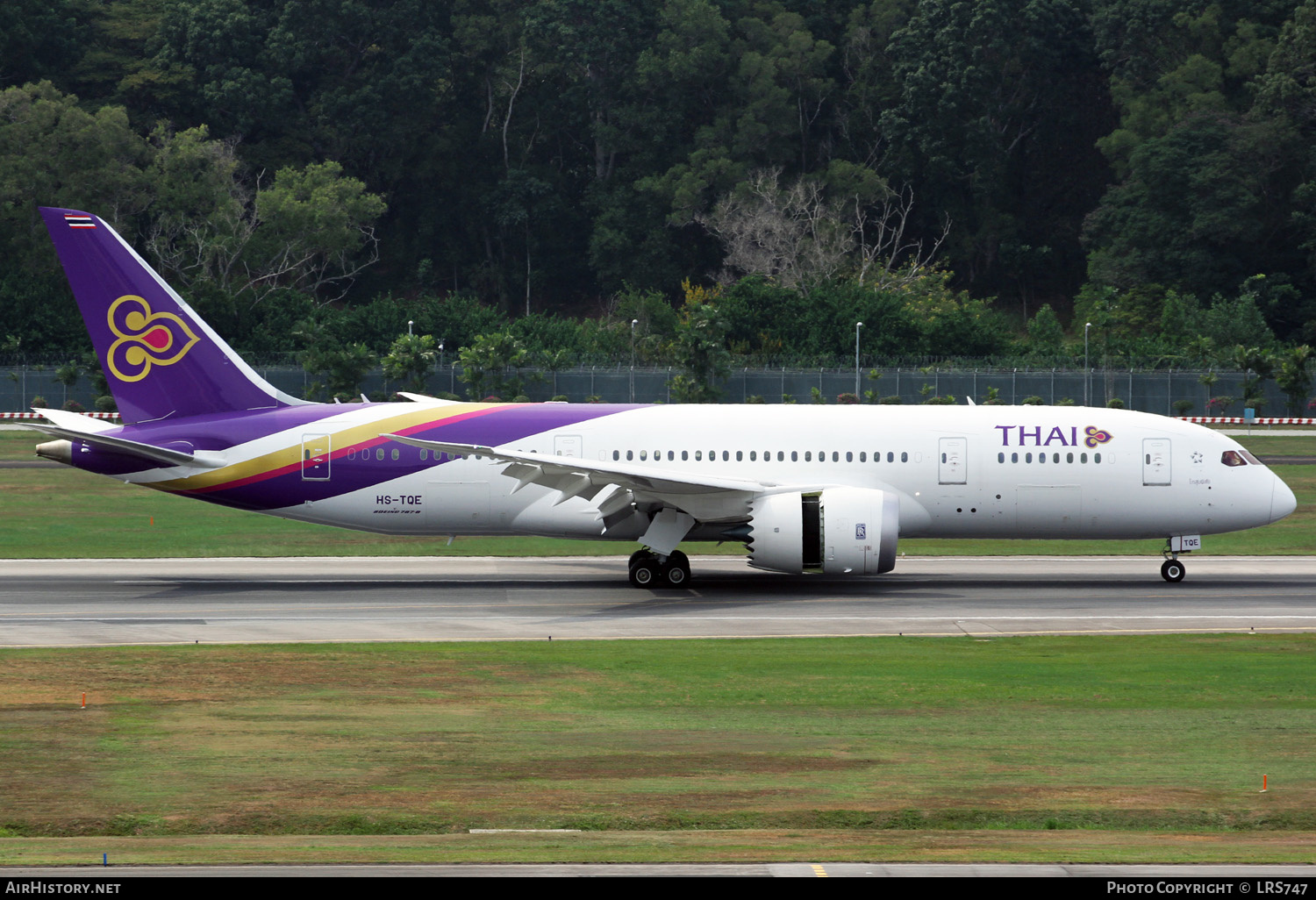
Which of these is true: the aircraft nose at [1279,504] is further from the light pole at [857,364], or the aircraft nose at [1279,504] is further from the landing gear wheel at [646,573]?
the light pole at [857,364]

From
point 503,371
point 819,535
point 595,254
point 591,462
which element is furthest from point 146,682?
point 595,254

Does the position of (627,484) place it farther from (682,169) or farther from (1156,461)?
(682,169)

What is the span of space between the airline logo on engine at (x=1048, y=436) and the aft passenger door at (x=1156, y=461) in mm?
865

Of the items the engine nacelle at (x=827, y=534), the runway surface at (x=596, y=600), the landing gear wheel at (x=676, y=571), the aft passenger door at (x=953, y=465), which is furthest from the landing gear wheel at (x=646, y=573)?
the aft passenger door at (x=953, y=465)

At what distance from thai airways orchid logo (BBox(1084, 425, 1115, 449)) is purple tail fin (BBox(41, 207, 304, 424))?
62.6 feet

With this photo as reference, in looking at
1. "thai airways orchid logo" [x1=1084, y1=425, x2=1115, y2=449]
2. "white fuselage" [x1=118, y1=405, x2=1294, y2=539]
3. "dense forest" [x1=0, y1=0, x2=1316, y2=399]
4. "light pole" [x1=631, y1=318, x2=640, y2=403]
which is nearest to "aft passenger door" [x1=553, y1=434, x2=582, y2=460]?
"white fuselage" [x1=118, y1=405, x2=1294, y2=539]

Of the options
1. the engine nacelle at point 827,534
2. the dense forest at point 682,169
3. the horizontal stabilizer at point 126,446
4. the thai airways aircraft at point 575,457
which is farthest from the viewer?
the dense forest at point 682,169

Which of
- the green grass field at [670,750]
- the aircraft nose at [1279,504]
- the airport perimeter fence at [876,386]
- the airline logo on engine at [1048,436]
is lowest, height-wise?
the green grass field at [670,750]

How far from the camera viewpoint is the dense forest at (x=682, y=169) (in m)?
112

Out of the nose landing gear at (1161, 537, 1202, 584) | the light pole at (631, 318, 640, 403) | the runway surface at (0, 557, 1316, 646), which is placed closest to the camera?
the runway surface at (0, 557, 1316, 646)

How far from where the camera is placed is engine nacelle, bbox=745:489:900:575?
99.9 feet

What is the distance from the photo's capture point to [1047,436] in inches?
1309

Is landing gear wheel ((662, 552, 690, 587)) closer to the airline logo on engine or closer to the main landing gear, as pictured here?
the main landing gear

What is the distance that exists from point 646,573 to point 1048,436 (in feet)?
31.5
